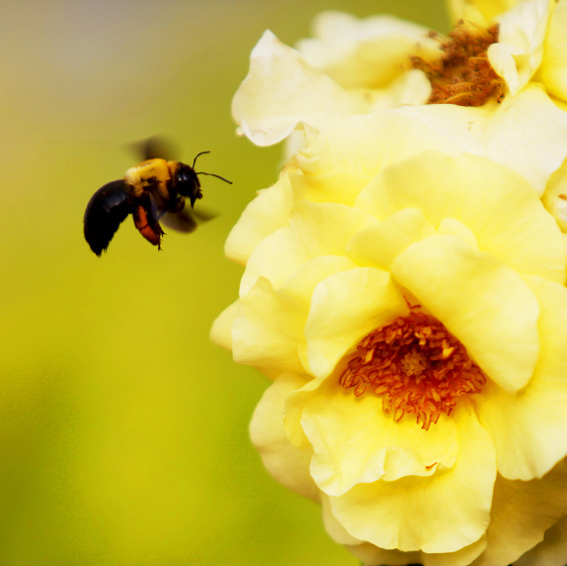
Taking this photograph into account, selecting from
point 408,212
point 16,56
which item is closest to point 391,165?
point 408,212

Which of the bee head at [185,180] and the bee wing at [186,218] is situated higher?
the bee head at [185,180]

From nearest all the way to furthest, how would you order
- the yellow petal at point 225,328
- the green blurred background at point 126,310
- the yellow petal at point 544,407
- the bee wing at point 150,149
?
the yellow petal at point 544,407
the yellow petal at point 225,328
the bee wing at point 150,149
the green blurred background at point 126,310

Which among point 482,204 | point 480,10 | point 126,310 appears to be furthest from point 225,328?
point 126,310

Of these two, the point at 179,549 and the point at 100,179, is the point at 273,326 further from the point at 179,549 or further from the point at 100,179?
the point at 100,179

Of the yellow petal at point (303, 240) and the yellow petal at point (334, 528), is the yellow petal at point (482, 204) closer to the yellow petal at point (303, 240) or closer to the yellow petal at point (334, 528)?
the yellow petal at point (303, 240)

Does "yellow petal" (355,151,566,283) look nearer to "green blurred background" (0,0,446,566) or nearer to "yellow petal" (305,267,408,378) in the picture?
"yellow petal" (305,267,408,378)

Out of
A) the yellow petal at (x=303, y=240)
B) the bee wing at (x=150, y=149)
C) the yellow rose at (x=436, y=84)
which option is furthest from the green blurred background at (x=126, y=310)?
the yellow petal at (x=303, y=240)

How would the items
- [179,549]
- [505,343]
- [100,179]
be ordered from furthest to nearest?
[100,179], [179,549], [505,343]

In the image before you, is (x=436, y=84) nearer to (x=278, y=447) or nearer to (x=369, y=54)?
(x=369, y=54)
